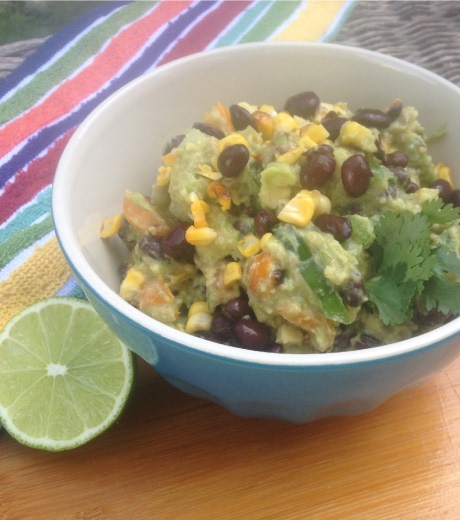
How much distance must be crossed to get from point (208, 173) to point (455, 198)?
2.33 feet

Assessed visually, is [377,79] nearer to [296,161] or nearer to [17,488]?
[296,161]

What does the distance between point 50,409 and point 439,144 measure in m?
1.43

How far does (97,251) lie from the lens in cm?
169

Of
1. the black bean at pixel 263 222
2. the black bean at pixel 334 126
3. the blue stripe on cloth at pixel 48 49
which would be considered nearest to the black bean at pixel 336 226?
the black bean at pixel 263 222

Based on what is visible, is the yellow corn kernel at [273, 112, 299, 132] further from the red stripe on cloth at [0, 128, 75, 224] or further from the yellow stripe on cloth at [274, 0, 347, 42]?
the yellow stripe on cloth at [274, 0, 347, 42]

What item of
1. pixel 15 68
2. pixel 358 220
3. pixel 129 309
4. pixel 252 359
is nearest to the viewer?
pixel 252 359

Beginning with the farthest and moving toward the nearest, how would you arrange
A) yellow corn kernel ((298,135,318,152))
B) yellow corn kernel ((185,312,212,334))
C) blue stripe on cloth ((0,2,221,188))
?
blue stripe on cloth ((0,2,221,188))
yellow corn kernel ((298,135,318,152))
yellow corn kernel ((185,312,212,334))

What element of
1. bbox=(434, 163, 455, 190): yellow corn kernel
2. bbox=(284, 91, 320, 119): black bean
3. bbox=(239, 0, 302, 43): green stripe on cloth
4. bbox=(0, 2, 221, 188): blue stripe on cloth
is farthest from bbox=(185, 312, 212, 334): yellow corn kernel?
bbox=(239, 0, 302, 43): green stripe on cloth

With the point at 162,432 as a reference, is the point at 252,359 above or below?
above

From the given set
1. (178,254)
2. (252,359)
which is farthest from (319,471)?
(178,254)

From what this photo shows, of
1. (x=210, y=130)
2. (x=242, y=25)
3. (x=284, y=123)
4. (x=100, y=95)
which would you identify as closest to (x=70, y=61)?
(x=100, y=95)

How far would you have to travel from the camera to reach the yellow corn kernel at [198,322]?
5.11ft

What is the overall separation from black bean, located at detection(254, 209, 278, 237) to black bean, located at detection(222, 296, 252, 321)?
0.18 m

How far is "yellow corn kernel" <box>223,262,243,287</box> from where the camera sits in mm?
1537
